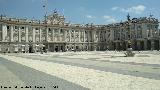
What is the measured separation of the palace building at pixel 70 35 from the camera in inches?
3880

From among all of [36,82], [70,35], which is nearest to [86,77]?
[36,82]

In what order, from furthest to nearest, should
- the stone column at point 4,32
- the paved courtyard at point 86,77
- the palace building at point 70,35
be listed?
the palace building at point 70,35 → the stone column at point 4,32 → the paved courtyard at point 86,77

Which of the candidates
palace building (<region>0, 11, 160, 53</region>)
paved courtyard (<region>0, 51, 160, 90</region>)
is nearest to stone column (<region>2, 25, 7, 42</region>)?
palace building (<region>0, 11, 160, 53</region>)

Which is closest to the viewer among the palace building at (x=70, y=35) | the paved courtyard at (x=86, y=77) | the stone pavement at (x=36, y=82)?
the stone pavement at (x=36, y=82)

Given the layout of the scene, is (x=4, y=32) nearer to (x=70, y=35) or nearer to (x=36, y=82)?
(x=70, y=35)

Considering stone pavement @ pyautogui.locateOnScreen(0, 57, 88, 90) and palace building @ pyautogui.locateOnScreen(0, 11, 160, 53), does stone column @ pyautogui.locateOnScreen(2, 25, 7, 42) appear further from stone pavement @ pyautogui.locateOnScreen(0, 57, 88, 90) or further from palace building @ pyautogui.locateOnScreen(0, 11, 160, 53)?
stone pavement @ pyautogui.locateOnScreen(0, 57, 88, 90)

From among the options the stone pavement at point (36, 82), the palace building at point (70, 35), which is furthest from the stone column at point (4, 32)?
the stone pavement at point (36, 82)

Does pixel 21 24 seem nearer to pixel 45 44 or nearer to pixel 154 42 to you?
pixel 45 44

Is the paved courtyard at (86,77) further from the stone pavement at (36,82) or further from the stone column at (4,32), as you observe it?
the stone column at (4,32)

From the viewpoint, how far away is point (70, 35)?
11962 cm

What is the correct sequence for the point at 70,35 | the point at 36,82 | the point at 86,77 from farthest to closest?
the point at 70,35 → the point at 86,77 → the point at 36,82

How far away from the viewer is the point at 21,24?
101250 millimetres

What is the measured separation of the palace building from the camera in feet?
323

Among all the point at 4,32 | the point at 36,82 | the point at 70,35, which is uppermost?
the point at 4,32
